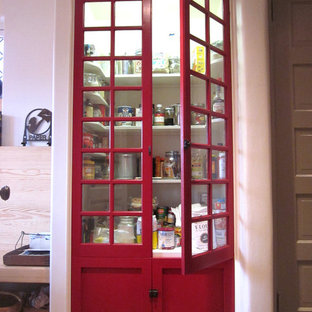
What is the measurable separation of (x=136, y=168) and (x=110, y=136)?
0.87 ft

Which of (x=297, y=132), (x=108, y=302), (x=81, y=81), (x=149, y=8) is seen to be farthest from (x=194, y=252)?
(x=149, y=8)

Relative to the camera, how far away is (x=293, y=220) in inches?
59.8

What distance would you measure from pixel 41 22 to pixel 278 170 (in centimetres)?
227

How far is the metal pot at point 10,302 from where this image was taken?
1579 mm

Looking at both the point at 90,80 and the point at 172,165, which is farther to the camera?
the point at 172,165

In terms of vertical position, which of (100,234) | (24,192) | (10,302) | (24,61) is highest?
(24,61)

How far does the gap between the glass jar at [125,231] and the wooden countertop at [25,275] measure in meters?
0.48

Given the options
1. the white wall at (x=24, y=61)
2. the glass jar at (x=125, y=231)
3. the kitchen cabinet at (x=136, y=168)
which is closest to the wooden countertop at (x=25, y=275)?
the kitchen cabinet at (x=136, y=168)

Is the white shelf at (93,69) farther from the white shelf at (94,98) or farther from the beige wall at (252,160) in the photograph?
the beige wall at (252,160)

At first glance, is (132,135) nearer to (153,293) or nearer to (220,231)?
(220,231)

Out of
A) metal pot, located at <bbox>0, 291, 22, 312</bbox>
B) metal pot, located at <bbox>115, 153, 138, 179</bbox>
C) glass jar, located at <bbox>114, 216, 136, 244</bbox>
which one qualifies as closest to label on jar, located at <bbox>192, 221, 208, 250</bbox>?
glass jar, located at <bbox>114, 216, 136, 244</bbox>

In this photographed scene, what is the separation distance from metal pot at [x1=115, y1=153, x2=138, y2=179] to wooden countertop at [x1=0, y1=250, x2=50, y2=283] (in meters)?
0.75

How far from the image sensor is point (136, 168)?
61.7 inches

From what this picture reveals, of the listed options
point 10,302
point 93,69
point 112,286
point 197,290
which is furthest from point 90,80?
point 10,302
